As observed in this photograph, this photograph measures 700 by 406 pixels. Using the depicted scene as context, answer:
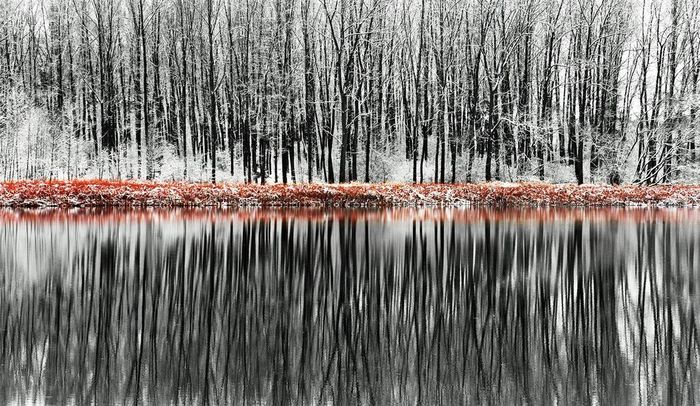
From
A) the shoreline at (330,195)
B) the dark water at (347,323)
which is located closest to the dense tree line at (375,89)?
the shoreline at (330,195)

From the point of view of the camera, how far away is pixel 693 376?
554cm

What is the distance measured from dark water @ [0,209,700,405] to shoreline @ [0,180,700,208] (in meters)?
15.0

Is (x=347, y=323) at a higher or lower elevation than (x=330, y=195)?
lower

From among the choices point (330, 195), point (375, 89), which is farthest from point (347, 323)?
point (375, 89)

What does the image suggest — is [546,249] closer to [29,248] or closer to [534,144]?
[29,248]

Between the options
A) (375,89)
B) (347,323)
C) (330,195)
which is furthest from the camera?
(375,89)

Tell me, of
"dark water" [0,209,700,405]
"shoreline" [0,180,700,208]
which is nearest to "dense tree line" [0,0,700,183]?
"shoreline" [0,180,700,208]

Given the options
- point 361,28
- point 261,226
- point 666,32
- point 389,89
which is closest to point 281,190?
point 261,226

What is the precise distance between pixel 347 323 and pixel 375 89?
41998 millimetres

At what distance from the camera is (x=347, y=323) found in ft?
23.7

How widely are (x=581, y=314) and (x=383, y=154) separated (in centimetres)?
4000

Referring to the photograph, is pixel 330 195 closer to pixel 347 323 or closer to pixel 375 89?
pixel 375 89

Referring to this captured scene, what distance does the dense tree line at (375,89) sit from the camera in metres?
39.8

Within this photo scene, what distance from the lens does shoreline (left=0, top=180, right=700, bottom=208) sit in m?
28.6
